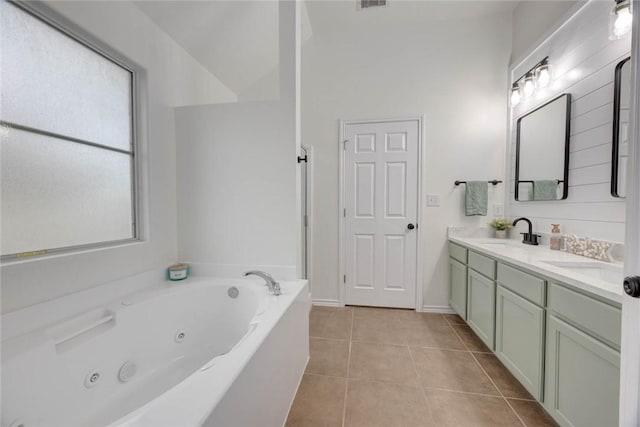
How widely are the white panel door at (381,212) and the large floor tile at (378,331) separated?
0.31 metres

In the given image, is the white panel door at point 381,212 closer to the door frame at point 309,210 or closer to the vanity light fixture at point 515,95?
the door frame at point 309,210

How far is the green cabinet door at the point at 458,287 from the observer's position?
2158 millimetres

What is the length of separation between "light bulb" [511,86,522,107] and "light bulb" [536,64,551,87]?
9.2 inches

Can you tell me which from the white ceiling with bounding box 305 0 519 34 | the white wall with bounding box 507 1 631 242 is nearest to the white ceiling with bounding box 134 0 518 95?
the white ceiling with bounding box 305 0 519 34

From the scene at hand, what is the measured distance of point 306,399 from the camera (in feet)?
4.62

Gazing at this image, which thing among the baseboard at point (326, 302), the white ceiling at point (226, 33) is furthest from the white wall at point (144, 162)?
the baseboard at point (326, 302)

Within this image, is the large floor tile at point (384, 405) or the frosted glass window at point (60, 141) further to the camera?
the large floor tile at point (384, 405)

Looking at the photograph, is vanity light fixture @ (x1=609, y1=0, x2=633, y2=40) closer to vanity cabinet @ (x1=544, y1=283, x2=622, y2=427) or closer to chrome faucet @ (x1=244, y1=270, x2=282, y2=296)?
vanity cabinet @ (x1=544, y1=283, x2=622, y2=427)

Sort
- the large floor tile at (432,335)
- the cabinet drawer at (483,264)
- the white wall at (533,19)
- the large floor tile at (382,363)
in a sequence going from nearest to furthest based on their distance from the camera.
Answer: the large floor tile at (382,363)
the cabinet drawer at (483,264)
the white wall at (533,19)
the large floor tile at (432,335)

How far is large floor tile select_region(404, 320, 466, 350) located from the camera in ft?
6.44

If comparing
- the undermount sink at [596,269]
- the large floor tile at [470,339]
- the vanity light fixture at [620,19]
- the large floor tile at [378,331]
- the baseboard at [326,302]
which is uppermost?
the vanity light fixture at [620,19]

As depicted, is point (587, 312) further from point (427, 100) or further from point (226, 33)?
point (226, 33)

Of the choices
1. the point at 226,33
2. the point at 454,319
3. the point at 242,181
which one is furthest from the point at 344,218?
the point at 226,33

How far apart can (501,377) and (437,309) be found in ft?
3.22
